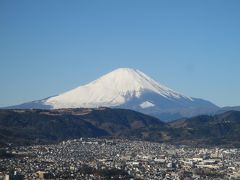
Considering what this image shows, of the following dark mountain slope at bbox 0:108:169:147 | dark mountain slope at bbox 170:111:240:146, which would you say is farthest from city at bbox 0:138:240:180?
dark mountain slope at bbox 0:108:169:147

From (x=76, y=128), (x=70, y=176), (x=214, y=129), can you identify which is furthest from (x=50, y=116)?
(x=70, y=176)

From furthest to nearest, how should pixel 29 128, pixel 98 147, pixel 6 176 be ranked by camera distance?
pixel 29 128
pixel 98 147
pixel 6 176

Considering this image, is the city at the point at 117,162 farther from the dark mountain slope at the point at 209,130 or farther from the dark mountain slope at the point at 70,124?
the dark mountain slope at the point at 70,124

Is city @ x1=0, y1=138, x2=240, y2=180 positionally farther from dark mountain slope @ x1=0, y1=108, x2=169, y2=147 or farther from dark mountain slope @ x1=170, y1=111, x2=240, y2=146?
dark mountain slope @ x1=0, y1=108, x2=169, y2=147

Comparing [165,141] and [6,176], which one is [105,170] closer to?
[6,176]

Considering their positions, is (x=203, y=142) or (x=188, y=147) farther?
(x=203, y=142)

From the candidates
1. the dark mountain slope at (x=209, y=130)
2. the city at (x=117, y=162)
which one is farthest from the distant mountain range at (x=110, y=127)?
the city at (x=117, y=162)

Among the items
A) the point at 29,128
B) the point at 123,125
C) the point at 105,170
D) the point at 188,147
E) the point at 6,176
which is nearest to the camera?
the point at 6,176
